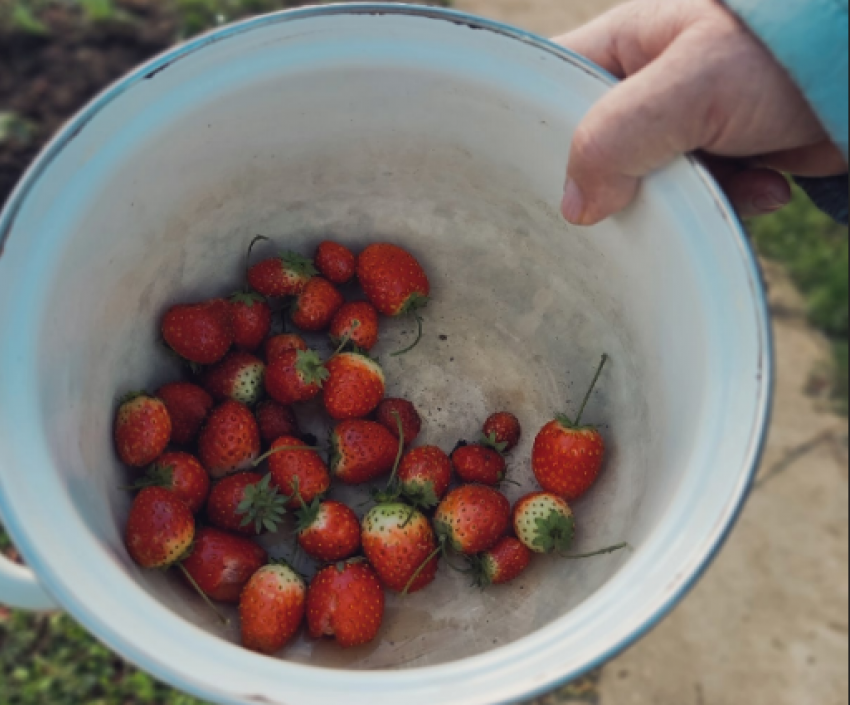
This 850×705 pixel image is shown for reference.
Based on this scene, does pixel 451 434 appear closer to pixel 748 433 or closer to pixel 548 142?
pixel 548 142

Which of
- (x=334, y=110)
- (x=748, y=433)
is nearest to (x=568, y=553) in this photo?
(x=748, y=433)

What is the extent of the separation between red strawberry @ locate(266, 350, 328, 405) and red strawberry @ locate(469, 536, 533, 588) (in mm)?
299

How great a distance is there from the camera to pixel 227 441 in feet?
3.36

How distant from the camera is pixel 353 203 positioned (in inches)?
45.8

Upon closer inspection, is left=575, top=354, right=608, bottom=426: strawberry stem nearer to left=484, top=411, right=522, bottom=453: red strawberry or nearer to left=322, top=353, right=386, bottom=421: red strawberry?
left=484, top=411, right=522, bottom=453: red strawberry

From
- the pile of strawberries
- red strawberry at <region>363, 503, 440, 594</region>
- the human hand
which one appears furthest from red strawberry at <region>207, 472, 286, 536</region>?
the human hand

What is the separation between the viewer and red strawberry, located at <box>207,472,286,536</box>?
0.99 meters

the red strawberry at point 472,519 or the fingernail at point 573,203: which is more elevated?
the fingernail at point 573,203

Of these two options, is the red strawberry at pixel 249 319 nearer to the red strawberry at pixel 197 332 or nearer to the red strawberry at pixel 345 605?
the red strawberry at pixel 197 332

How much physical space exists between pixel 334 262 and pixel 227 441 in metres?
0.29

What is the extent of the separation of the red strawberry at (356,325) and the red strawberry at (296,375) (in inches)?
3.0

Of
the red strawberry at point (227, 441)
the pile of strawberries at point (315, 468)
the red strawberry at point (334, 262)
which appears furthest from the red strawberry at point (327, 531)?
the red strawberry at point (334, 262)

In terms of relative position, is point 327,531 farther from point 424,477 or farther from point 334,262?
point 334,262

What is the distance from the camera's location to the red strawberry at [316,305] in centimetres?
114
